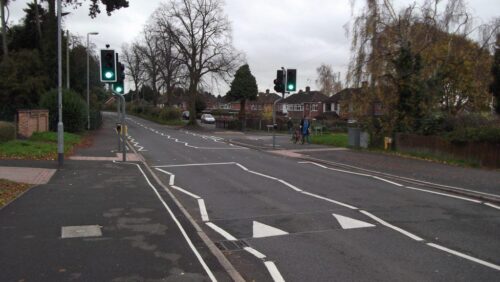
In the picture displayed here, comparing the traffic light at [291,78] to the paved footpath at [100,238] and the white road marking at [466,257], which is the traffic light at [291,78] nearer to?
the paved footpath at [100,238]

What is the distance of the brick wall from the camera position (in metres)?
27.7

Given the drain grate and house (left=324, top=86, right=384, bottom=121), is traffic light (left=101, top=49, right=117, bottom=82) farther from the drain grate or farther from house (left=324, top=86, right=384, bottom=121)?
house (left=324, top=86, right=384, bottom=121)

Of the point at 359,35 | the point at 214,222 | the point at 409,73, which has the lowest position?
the point at 214,222

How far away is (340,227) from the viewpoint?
8852 millimetres

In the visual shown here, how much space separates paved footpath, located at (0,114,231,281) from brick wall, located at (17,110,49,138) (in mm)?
16614

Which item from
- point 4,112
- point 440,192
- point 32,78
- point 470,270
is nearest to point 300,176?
point 440,192

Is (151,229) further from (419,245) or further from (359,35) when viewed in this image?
(359,35)

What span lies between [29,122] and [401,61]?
2055 cm

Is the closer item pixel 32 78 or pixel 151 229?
pixel 151 229

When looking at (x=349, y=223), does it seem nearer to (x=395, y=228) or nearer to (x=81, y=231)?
(x=395, y=228)

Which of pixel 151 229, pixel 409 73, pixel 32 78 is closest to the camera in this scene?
pixel 151 229

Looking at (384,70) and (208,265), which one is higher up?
(384,70)

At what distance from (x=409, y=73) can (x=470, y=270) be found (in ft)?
64.1

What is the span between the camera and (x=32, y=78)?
126 feet
